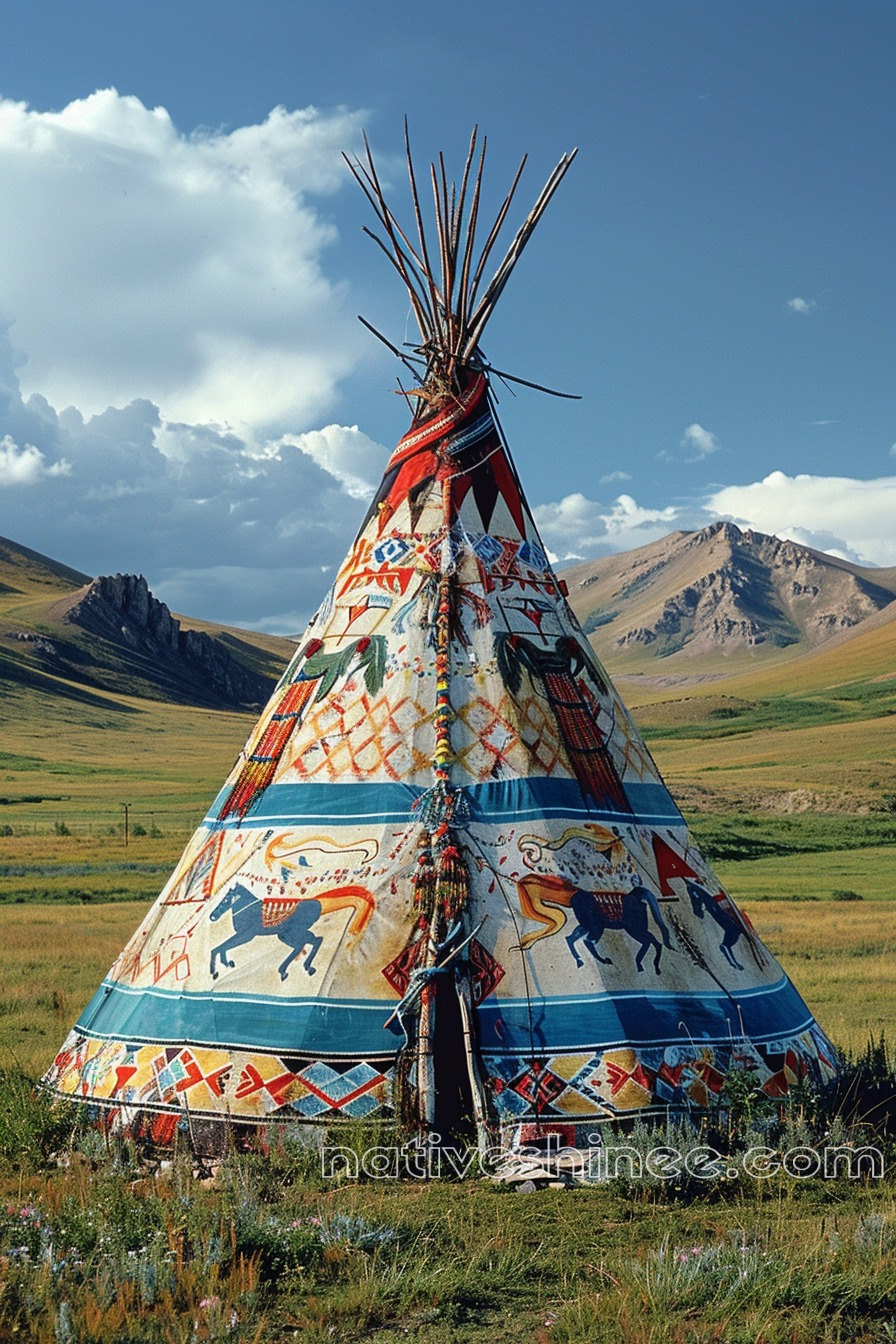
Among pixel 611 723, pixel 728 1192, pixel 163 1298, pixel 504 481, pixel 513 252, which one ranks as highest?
pixel 513 252

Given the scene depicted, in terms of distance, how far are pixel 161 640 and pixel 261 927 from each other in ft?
534

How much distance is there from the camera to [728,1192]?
6.57 m

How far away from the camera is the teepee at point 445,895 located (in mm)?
6906

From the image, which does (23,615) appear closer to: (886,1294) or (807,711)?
(807,711)

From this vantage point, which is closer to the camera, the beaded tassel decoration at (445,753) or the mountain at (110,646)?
the beaded tassel decoration at (445,753)

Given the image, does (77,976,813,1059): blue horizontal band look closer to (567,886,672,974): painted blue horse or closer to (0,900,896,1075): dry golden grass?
(567,886,672,974): painted blue horse

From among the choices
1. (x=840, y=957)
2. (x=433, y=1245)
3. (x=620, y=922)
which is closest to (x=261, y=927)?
(x=620, y=922)

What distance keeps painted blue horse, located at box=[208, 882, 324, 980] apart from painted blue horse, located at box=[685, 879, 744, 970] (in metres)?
2.52

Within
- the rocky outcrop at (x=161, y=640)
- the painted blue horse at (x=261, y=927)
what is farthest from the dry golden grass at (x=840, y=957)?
the rocky outcrop at (x=161, y=640)

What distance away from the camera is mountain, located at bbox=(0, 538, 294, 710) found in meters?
129

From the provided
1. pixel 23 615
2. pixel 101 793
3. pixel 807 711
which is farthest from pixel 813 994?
pixel 23 615

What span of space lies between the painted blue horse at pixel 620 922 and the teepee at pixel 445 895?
1cm

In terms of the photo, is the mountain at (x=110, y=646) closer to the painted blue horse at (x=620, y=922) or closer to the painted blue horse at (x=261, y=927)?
the painted blue horse at (x=261, y=927)

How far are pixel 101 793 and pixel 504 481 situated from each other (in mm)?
52788
